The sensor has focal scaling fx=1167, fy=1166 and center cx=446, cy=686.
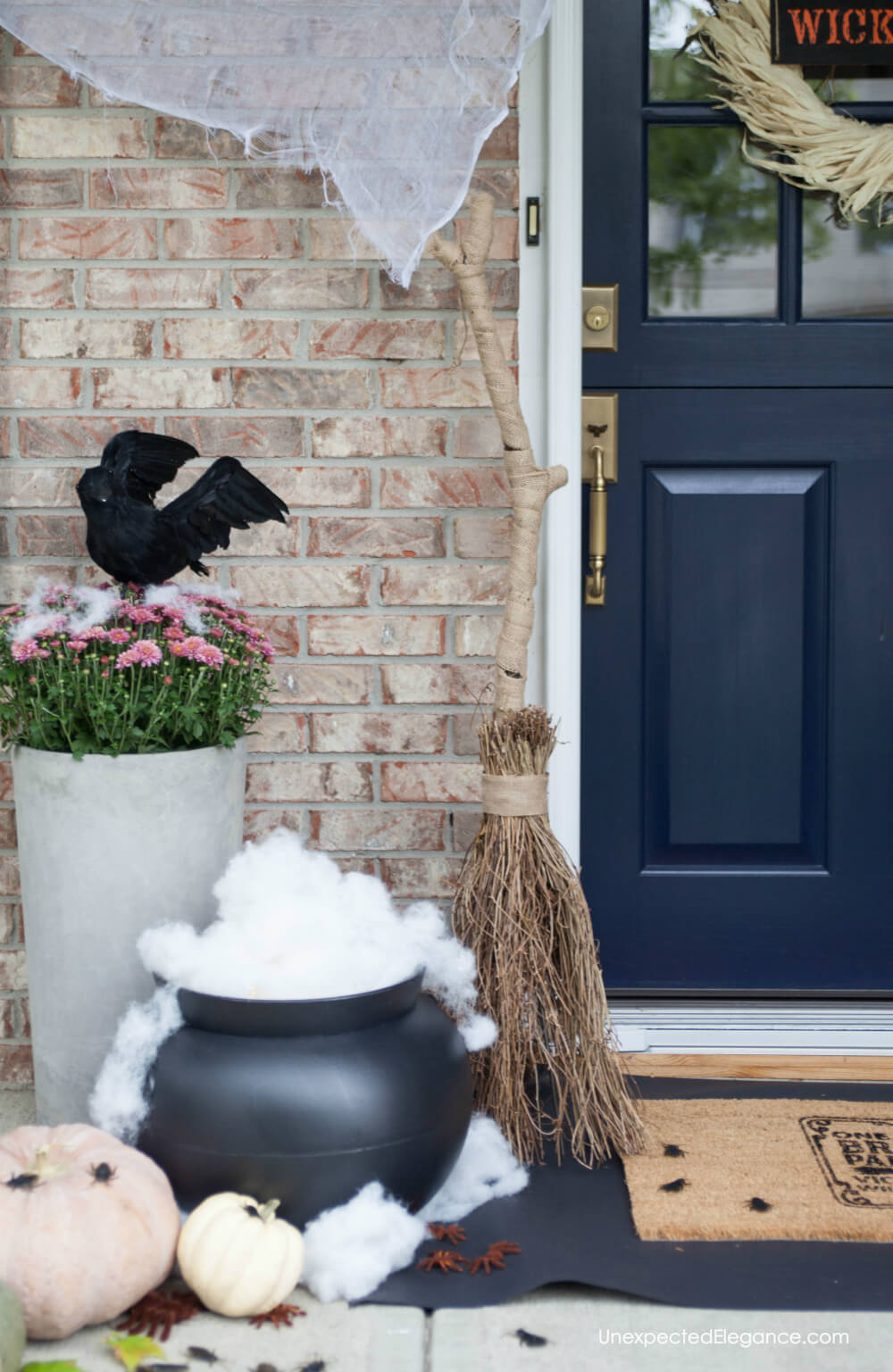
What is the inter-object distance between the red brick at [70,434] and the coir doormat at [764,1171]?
4.78ft

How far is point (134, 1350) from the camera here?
125 cm

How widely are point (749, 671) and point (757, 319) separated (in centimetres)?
64

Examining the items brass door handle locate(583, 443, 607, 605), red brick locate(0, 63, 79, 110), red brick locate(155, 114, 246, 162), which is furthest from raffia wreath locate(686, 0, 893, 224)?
red brick locate(0, 63, 79, 110)

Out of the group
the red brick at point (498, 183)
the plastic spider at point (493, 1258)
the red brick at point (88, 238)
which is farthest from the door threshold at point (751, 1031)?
the red brick at point (88, 238)

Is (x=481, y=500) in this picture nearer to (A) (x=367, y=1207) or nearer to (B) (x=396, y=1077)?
(B) (x=396, y=1077)

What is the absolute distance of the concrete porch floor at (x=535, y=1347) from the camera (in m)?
1.28

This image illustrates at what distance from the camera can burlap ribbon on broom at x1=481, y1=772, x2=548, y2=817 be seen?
5.82 ft

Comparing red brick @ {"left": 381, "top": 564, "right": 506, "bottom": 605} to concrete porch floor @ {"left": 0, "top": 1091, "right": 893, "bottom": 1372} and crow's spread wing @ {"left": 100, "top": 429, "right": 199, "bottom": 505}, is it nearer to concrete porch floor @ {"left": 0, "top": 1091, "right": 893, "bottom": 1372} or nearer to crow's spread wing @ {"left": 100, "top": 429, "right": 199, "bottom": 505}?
crow's spread wing @ {"left": 100, "top": 429, "right": 199, "bottom": 505}

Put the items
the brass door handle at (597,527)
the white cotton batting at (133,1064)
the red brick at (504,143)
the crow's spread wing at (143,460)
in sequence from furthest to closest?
the brass door handle at (597,527) → the red brick at (504,143) → the crow's spread wing at (143,460) → the white cotton batting at (133,1064)

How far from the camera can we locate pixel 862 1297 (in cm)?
138

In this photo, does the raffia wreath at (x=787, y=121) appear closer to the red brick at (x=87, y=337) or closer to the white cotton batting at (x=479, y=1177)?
the red brick at (x=87, y=337)

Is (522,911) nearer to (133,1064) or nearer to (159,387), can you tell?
(133,1064)

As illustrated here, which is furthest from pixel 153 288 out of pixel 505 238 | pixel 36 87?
pixel 505 238

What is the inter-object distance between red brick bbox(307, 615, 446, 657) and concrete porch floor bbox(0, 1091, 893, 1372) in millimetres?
1044
